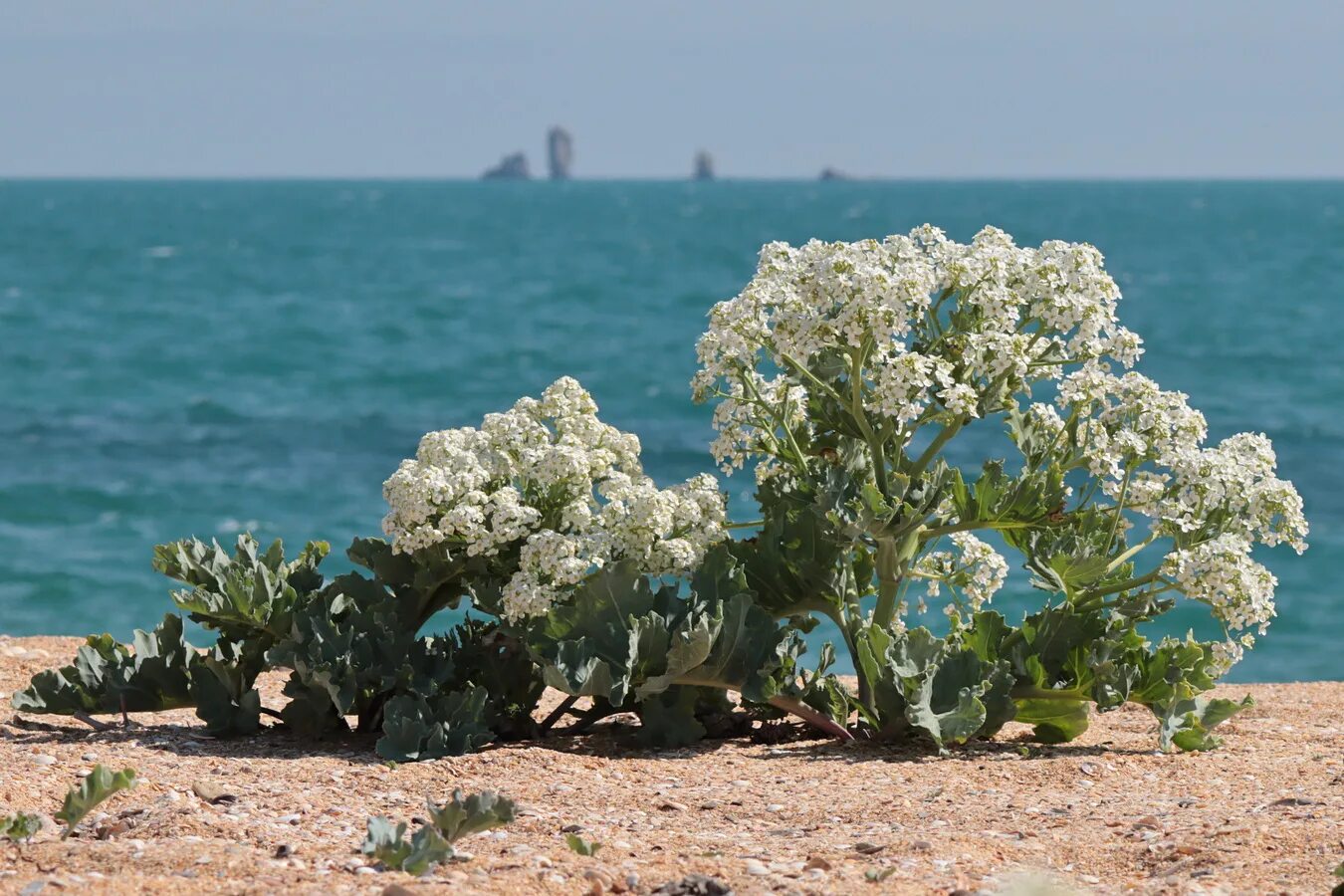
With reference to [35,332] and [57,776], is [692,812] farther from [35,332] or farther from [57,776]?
[35,332]

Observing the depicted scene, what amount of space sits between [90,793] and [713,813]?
5.98 feet

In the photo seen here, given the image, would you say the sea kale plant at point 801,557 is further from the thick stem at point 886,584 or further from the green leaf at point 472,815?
the green leaf at point 472,815

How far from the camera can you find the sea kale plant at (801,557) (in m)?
5.50

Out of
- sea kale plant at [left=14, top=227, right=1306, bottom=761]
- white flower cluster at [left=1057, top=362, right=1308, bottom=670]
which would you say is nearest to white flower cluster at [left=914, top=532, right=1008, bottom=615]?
sea kale plant at [left=14, top=227, right=1306, bottom=761]

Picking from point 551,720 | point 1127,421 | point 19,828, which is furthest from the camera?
point 551,720

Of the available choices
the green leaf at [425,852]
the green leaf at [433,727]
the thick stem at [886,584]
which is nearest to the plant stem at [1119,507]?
the thick stem at [886,584]

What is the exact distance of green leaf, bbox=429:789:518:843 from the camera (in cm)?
422

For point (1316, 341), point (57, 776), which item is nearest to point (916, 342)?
point (57, 776)

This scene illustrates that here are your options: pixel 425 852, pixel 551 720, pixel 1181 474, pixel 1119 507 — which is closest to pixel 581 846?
pixel 425 852

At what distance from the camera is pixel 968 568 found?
6.12 m

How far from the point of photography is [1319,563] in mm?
15945

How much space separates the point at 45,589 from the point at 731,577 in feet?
36.4

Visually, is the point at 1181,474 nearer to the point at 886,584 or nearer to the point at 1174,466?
A: the point at 1174,466

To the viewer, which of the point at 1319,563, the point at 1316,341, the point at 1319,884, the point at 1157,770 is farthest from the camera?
the point at 1316,341
